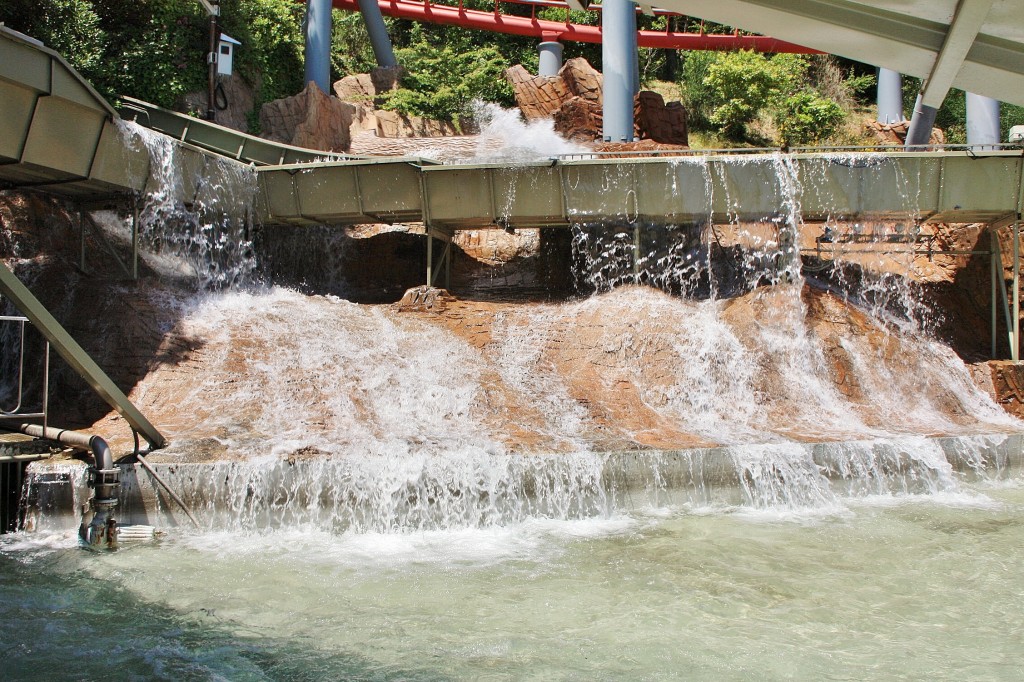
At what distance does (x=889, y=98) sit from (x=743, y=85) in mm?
4759

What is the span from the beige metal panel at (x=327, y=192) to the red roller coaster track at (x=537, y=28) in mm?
18726

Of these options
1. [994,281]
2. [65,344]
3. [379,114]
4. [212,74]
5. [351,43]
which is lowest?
[65,344]

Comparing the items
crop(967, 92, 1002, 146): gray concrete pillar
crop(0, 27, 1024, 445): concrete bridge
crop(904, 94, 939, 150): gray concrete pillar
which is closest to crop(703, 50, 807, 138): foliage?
crop(967, 92, 1002, 146): gray concrete pillar

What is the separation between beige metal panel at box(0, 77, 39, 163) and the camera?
12039mm

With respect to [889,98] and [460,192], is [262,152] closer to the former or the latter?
[460,192]

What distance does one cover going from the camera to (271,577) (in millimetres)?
7742

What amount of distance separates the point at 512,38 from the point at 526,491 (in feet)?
102

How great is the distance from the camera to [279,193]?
17.7 meters

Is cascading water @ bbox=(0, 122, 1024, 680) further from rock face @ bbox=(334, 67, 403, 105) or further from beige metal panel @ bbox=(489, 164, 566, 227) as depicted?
rock face @ bbox=(334, 67, 403, 105)

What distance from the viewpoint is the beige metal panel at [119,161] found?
14.0 metres

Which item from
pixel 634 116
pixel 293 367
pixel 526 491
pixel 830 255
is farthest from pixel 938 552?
pixel 634 116

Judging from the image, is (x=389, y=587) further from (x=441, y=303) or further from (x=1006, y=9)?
(x=441, y=303)

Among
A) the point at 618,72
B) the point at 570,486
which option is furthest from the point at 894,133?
the point at 570,486

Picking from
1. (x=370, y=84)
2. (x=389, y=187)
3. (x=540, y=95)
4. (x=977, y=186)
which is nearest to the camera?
(x=977, y=186)
